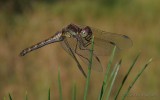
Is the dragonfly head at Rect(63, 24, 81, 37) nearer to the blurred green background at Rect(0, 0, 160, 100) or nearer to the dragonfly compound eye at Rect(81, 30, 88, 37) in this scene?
the dragonfly compound eye at Rect(81, 30, 88, 37)

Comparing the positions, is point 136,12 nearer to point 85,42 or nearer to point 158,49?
point 158,49

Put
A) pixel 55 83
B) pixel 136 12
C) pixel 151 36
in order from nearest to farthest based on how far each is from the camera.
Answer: pixel 55 83 → pixel 151 36 → pixel 136 12

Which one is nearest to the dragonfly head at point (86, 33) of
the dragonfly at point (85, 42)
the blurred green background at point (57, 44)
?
the dragonfly at point (85, 42)

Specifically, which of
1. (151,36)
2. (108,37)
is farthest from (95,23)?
(108,37)

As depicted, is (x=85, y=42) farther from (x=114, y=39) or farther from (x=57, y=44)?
(x=57, y=44)

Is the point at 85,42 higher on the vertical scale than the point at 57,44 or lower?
higher

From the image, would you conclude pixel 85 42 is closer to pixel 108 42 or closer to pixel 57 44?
pixel 108 42

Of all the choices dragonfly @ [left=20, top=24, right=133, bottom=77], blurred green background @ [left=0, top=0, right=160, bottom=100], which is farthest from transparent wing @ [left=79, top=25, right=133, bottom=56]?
blurred green background @ [left=0, top=0, right=160, bottom=100]

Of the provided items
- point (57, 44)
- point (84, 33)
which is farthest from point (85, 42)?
point (57, 44)

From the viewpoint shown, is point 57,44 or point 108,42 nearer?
point 108,42
